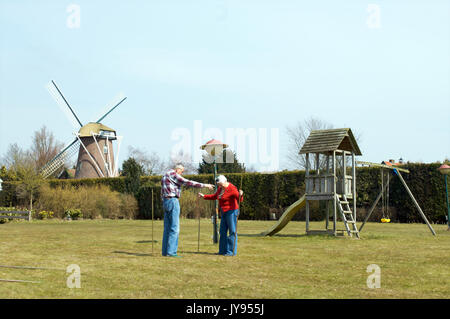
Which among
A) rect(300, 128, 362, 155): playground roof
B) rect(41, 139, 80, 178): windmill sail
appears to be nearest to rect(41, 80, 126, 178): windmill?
rect(41, 139, 80, 178): windmill sail

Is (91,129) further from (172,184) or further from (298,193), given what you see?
(172,184)

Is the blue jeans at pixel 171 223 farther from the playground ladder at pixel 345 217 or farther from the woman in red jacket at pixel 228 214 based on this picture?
the playground ladder at pixel 345 217

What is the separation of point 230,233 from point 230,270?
2.07m

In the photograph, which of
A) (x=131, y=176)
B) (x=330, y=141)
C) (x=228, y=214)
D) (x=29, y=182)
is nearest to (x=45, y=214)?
(x=29, y=182)

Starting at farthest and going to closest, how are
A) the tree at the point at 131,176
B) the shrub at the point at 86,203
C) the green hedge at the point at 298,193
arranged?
1. the tree at the point at 131,176
2. the shrub at the point at 86,203
3. the green hedge at the point at 298,193

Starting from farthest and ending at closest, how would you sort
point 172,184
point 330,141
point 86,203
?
point 86,203, point 330,141, point 172,184

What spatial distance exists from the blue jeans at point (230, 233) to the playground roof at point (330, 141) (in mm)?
6502

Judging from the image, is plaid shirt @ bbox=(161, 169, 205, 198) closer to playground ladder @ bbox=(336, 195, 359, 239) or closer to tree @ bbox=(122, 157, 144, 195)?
playground ladder @ bbox=(336, 195, 359, 239)

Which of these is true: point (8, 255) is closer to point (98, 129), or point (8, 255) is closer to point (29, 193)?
point (29, 193)

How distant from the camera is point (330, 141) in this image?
1566 centimetres

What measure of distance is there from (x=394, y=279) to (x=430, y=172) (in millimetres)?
19165

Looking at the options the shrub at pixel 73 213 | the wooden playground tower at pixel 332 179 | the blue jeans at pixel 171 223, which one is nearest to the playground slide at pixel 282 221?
the wooden playground tower at pixel 332 179

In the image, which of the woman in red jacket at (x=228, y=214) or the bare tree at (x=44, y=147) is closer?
the woman in red jacket at (x=228, y=214)

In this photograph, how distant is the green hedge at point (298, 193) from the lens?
24375 millimetres
